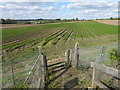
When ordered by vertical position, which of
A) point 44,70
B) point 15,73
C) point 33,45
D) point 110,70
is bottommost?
point 15,73

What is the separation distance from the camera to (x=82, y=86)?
14.9 feet

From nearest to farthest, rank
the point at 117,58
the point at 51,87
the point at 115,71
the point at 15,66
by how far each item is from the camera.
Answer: the point at 115,71 → the point at 51,87 → the point at 117,58 → the point at 15,66

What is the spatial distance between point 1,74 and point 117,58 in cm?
651

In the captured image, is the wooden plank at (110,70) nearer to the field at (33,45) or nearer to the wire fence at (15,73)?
the wire fence at (15,73)

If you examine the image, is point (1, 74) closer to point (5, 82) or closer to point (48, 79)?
point (5, 82)

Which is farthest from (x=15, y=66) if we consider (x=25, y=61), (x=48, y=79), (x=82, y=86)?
(x=82, y=86)

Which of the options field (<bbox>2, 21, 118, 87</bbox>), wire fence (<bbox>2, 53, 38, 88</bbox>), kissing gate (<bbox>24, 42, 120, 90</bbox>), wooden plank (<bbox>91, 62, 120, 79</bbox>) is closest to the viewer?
wooden plank (<bbox>91, 62, 120, 79</bbox>)

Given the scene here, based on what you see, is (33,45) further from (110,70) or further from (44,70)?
(110,70)

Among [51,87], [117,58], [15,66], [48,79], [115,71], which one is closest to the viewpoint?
[115,71]

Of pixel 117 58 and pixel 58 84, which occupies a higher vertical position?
pixel 117 58

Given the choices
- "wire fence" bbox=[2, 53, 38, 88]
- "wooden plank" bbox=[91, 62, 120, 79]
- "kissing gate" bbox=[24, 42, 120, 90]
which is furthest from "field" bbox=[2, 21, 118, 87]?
"wooden plank" bbox=[91, 62, 120, 79]

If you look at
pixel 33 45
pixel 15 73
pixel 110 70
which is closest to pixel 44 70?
pixel 15 73

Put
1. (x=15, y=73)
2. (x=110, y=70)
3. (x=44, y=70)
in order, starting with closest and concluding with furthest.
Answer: (x=110, y=70) → (x=44, y=70) → (x=15, y=73)

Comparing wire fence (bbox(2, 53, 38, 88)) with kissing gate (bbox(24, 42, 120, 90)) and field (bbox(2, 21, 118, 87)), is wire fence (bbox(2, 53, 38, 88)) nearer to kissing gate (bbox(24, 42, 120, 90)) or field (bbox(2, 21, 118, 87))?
field (bbox(2, 21, 118, 87))
